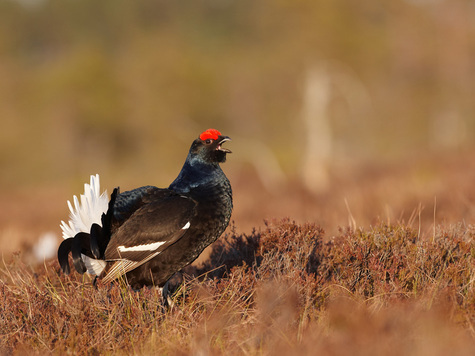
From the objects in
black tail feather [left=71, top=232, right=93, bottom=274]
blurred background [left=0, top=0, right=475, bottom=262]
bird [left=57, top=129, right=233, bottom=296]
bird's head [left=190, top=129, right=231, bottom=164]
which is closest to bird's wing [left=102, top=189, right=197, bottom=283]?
bird [left=57, top=129, right=233, bottom=296]

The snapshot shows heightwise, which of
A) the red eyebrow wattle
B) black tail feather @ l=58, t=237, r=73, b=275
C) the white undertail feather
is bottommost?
black tail feather @ l=58, t=237, r=73, b=275

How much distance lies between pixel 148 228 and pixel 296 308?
A: 1.10m

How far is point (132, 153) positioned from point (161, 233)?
35224 millimetres

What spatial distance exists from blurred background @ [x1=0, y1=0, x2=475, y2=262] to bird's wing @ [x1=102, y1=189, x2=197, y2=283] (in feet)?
6.19

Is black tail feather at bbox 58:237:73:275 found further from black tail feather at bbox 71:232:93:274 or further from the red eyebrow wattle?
the red eyebrow wattle

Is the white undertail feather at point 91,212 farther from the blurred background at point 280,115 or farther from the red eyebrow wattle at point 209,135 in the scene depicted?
the blurred background at point 280,115

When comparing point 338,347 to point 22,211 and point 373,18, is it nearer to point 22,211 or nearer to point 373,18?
point 22,211

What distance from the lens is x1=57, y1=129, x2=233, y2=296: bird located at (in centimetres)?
338

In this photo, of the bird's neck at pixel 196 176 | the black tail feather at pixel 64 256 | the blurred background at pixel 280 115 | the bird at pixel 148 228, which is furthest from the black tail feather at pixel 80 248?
the blurred background at pixel 280 115

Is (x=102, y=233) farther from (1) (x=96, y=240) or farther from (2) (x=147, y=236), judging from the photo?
(2) (x=147, y=236)

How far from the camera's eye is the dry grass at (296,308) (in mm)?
2203

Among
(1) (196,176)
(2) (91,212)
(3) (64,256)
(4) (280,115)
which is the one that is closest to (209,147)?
(1) (196,176)

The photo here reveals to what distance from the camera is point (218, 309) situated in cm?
303

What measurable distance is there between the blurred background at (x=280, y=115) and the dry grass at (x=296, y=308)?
1.41m
